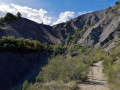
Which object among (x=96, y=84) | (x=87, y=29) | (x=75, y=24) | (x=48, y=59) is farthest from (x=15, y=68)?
(x=75, y=24)

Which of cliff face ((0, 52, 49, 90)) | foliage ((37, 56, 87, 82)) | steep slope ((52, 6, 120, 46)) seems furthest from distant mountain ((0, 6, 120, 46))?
foliage ((37, 56, 87, 82))

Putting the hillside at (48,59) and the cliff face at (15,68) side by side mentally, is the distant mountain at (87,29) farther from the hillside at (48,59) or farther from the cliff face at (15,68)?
the cliff face at (15,68)

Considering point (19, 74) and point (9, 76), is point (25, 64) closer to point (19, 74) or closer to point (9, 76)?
point (19, 74)

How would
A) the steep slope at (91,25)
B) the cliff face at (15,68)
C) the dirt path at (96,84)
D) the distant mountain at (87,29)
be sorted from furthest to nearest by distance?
the steep slope at (91,25) → the distant mountain at (87,29) → the cliff face at (15,68) → the dirt path at (96,84)

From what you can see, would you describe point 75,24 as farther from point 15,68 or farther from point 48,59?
point 48,59

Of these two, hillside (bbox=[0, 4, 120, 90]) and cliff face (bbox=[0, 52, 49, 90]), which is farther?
cliff face (bbox=[0, 52, 49, 90])

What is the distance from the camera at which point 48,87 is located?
768cm

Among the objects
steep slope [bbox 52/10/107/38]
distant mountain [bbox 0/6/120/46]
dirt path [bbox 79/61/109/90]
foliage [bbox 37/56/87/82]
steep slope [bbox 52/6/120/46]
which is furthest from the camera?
steep slope [bbox 52/10/107/38]

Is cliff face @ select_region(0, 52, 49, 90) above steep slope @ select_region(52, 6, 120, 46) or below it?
below

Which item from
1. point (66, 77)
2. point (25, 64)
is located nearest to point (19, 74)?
point (25, 64)

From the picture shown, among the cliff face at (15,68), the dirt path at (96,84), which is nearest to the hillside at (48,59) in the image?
the cliff face at (15,68)

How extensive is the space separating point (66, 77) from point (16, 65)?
22170mm

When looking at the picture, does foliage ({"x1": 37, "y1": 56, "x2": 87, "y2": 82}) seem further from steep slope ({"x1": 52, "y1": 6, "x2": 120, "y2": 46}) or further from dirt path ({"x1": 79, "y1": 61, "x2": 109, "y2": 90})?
steep slope ({"x1": 52, "y1": 6, "x2": 120, "y2": 46})

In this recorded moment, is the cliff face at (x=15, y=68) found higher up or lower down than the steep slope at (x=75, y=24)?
lower down
